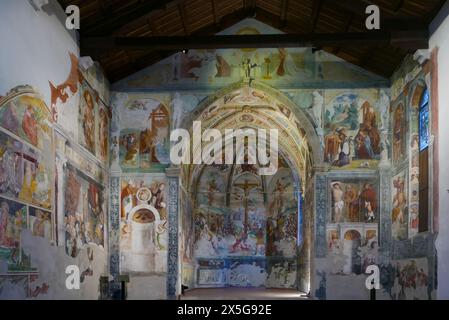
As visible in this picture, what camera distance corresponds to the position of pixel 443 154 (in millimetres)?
14719

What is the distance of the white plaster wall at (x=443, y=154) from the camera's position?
14.5 metres

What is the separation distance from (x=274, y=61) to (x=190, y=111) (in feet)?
10.2

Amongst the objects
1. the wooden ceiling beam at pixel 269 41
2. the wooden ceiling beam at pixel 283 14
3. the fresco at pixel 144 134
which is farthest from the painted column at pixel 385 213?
the fresco at pixel 144 134

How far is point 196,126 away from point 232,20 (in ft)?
12.3

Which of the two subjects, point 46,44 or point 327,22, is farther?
point 327,22

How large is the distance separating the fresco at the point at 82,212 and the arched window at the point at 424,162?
8.63m

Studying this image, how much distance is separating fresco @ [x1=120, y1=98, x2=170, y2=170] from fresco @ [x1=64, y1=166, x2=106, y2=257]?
1.81 m

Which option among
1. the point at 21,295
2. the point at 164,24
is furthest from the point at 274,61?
the point at 21,295

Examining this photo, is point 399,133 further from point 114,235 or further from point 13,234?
point 13,234

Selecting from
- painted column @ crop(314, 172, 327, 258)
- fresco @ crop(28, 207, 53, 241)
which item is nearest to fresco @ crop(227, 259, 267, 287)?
painted column @ crop(314, 172, 327, 258)

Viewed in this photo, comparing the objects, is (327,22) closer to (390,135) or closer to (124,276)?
(390,135)

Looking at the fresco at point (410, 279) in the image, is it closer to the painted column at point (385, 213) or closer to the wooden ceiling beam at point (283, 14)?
the painted column at point (385, 213)

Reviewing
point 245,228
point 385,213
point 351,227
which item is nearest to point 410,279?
point 385,213
